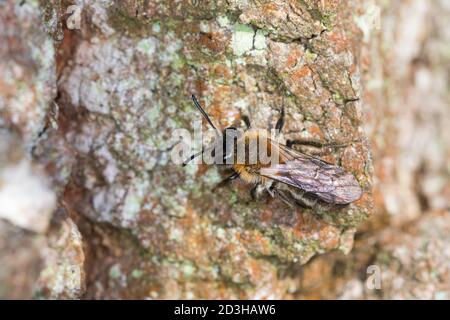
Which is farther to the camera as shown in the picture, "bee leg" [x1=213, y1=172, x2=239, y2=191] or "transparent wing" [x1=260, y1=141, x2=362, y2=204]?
"bee leg" [x1=213, y1=172, x2=239, y2=191]

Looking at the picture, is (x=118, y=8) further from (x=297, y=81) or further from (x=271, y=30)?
(x=297, y=81)

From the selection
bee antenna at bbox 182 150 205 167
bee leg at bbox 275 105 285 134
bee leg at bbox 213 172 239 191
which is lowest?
bee leg at bbox 213 172 239 191

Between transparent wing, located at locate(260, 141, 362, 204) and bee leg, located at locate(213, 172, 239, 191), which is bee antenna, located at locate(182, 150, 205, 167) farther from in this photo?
transparent wing, located at locate(260, 141, 362, 204)

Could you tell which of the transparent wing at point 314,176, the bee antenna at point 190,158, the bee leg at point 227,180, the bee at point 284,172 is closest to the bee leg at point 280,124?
the bee at point 284,172

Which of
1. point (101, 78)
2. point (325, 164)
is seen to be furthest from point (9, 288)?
point (325, 164)

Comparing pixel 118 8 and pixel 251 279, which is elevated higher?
pixel 118 8

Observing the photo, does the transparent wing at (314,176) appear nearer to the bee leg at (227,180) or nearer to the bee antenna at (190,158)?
the bee leg at (227,180)

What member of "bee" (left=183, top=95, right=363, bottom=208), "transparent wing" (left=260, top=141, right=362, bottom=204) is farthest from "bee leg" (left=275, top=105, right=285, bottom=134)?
"transparent wing" (left=260, top=141, right=362, bottom=204)
